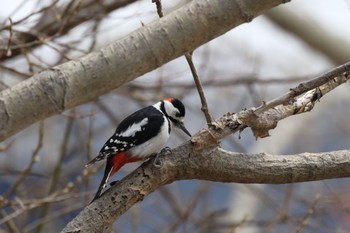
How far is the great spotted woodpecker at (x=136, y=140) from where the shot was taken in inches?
132

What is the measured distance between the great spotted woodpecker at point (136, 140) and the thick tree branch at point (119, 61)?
1.55 ft

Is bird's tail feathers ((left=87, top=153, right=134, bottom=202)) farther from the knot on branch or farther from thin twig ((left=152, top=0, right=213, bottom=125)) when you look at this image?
the knot on branch

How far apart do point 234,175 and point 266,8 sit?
2.19 feet

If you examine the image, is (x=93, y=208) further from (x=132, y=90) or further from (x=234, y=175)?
(x=132, y=90)

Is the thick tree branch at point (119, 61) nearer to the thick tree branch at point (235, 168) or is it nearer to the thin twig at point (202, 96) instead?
the thin twig at point (202, 96)

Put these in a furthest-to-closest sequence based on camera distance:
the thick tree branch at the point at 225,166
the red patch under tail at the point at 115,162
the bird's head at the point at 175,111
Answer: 1. the bird's head at the point at 175,111
2. the red patch under tail at the point at 115,162
3. the thick tree branch at the point at 225,166

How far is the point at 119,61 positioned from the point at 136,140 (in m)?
0.65

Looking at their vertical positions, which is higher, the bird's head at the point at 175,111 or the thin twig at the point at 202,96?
the thin twig at the point at 202,96

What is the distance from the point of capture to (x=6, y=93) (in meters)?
2.91

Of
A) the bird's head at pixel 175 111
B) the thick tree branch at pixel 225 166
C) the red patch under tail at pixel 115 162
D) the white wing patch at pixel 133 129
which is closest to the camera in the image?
the thick tree branch at pixel 225 166

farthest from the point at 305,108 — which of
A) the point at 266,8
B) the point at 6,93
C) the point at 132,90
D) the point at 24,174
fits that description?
the point at 132,90

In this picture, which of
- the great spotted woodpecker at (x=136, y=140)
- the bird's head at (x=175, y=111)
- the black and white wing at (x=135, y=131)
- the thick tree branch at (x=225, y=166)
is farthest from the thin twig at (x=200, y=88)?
the bird's head at (x=175, y=111)

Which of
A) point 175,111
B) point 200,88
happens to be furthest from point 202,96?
point 175,111

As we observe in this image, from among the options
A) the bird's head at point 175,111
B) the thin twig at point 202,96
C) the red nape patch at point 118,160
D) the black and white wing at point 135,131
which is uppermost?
the thin twig at point 202,96
